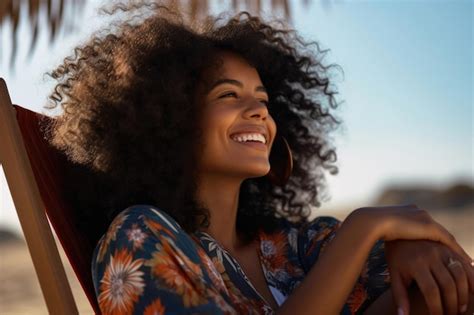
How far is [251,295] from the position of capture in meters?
2.54

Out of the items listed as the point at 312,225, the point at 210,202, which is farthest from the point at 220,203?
the point at 312,225

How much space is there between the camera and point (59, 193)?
2623 mm

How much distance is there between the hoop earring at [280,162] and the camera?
10.4 ft

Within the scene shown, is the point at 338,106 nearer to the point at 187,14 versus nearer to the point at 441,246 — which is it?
the point at 187,14

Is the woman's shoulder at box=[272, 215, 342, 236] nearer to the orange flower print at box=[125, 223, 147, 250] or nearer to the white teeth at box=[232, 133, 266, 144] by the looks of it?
the white teeth at box=[232, 133, 266, 144]

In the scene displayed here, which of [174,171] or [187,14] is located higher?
[187,14]

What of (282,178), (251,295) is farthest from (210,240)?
→ (282,178)

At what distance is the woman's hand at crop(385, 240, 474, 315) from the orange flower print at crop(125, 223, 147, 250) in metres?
A: 0.65

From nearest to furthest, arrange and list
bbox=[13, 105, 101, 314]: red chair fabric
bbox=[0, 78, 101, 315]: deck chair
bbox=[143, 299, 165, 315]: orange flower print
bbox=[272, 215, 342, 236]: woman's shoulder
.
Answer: bbox=[143, 299, 165, 315]: orange flower print < bbox=[0, 78, 101, 315]: deck chair < bbox=[13, 105, 101, 314]: red chair fabric < bbox=[272, 215, 342, 236]: woman's shoulder

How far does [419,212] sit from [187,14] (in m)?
1.10

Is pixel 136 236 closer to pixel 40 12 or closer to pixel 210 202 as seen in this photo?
pixel 210 202

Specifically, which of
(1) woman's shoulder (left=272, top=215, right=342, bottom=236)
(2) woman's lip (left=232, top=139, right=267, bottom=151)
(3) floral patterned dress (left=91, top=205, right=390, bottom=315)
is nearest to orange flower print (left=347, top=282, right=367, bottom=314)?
(3) floral patterned dress (left=91, top=205, right=390, bottom=315)

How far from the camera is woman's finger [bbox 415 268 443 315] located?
2.12 meters

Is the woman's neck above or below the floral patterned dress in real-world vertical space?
above
